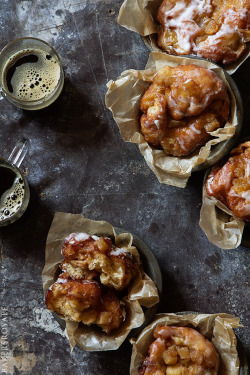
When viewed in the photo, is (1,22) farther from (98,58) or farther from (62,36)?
(98,58)

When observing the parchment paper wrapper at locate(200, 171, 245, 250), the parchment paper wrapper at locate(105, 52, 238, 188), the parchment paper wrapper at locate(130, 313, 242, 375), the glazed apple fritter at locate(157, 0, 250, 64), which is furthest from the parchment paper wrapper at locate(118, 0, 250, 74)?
the parchment paper wrapper at locate(130, 313, 242, 375)

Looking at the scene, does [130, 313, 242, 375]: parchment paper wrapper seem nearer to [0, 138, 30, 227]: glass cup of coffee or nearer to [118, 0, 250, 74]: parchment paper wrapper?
[0, 138, 30, 227]: glass cup of coffee

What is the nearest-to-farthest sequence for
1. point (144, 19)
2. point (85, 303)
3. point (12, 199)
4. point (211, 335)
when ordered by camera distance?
1. point (85, 303)
2. point (211, 335)
3. point (144, 19)
4. point (12, 199)

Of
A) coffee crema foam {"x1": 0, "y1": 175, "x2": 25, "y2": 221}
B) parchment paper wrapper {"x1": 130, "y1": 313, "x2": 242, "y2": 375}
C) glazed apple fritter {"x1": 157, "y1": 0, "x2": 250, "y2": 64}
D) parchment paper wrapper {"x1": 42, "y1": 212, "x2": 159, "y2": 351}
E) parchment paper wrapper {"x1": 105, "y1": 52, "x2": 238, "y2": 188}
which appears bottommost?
parchment paper wrapper {"x1": 130, "y1": 313, "x2": 242, "y2": 375}

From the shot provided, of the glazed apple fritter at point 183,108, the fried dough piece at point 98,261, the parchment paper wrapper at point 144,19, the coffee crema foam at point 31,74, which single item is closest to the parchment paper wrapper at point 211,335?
the fried dough piece at point 98,261

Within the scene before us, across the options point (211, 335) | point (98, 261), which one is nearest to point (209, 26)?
point (98, 261)

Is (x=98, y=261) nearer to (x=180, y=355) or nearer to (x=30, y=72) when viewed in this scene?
(x=180, y=355)
